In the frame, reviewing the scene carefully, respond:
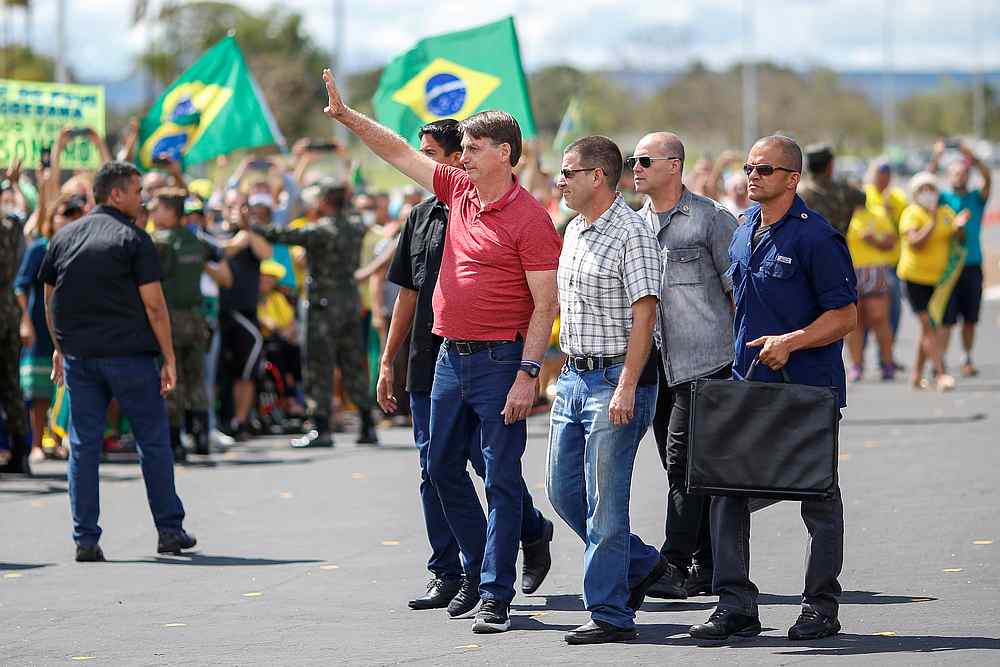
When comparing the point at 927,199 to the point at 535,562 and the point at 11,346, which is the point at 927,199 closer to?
the point at 11,346

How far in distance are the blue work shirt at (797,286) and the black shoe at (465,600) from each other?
1600 millimetres

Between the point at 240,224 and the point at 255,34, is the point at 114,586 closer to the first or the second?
the point at 240,224

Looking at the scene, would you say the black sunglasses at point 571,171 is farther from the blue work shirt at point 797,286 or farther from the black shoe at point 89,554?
the black shoe at point 89,554

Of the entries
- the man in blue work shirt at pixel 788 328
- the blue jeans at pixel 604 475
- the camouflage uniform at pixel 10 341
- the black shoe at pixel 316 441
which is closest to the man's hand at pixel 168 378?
the blue jeans at pixel 604 475

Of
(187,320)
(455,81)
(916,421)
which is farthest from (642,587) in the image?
(916,421)

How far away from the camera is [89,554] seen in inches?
368

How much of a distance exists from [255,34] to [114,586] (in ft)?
263

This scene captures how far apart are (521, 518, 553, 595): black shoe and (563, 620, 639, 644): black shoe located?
3.86ft

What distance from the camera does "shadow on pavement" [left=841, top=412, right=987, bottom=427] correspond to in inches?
567

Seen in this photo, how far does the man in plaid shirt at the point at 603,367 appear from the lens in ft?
22.5

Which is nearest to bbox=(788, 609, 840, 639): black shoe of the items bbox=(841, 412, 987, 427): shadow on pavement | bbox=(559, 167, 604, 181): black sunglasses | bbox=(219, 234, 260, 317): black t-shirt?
bbox=(559, 167, 604, 181): black sunglasses

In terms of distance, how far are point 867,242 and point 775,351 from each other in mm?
11666

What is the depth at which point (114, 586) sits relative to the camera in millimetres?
8594

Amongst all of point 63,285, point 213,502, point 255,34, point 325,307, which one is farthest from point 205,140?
point 255,34
